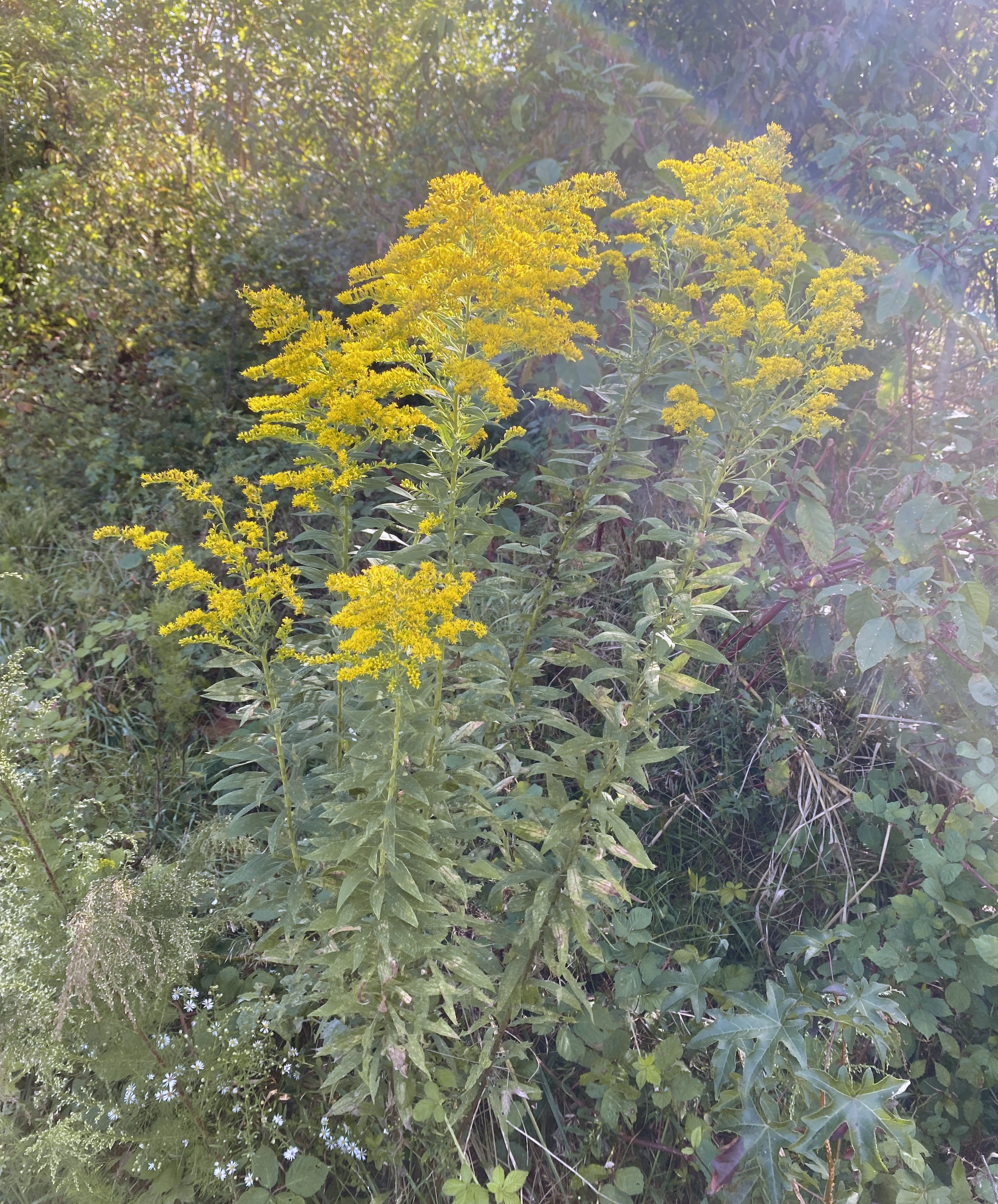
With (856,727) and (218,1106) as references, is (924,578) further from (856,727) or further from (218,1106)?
(218,1106)

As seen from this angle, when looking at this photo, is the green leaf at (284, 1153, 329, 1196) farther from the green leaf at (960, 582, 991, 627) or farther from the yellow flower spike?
the green leaf at (960, 582, 991, 627)

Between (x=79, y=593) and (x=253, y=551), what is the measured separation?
2.67 feet

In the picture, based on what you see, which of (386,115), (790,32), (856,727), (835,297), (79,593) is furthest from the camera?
(386,115)

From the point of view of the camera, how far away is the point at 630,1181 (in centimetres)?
165

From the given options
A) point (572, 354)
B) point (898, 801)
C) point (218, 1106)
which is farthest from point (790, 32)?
point (218, 1106)

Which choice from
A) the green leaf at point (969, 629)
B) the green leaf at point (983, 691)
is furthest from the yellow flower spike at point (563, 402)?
the green leaf at point (983, 691)

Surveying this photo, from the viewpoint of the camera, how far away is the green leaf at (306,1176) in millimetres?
1672

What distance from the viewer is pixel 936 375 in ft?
8.82

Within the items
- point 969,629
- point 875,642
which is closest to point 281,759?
point 875,642

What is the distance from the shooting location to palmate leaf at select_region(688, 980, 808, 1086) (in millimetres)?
1368

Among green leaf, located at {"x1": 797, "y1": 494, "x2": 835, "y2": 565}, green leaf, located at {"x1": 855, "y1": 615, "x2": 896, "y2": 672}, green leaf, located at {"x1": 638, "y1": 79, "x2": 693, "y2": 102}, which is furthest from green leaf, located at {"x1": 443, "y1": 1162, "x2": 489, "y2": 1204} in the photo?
green leaf, located at {"x1": 638, "y1": 79, "x2": 693, "y2": 102}

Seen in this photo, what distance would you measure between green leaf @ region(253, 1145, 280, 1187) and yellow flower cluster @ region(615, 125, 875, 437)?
6.69ft

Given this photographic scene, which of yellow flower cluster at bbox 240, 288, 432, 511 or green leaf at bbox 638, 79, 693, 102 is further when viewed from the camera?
green leaf at bbox 638, 79, 693, 102

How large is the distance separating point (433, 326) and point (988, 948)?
197 centimetres
